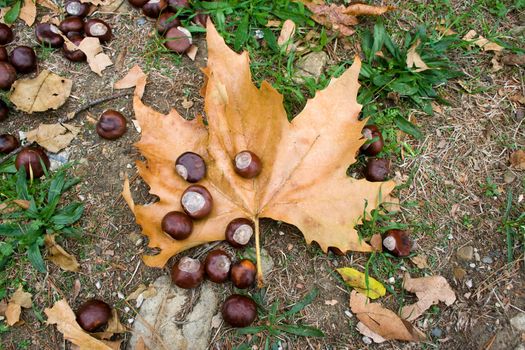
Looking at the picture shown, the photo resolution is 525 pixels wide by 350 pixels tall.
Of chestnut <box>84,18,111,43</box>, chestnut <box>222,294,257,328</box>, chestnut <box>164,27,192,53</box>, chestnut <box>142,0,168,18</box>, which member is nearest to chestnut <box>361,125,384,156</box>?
chestnut <box>222,294,257,328</box>

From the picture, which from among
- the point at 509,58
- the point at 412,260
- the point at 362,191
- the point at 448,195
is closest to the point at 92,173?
the point at 362,191

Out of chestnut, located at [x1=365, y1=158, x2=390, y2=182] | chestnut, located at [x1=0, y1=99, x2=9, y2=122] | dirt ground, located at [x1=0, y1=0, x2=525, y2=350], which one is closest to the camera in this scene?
dirt ground, located at [x1=0, y1=0, x2=525, y2=350]

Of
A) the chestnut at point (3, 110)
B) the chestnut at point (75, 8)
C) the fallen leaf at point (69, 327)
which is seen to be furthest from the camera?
Answer: the chestnut at point (75, 8)

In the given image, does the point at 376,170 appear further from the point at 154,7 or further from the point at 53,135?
the point at 53,135

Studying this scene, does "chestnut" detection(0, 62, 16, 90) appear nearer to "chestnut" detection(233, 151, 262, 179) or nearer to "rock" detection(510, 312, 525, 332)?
"chestnut" detection(233, 151, 262, 179)

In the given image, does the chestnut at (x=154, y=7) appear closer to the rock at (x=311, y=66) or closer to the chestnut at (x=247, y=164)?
the rock at (x=311, y=66)

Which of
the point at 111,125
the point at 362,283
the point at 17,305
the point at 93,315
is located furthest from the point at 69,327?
the point at 362,283

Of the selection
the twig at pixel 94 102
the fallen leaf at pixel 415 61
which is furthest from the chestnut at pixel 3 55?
the fallen leaf at pixel 415 61
